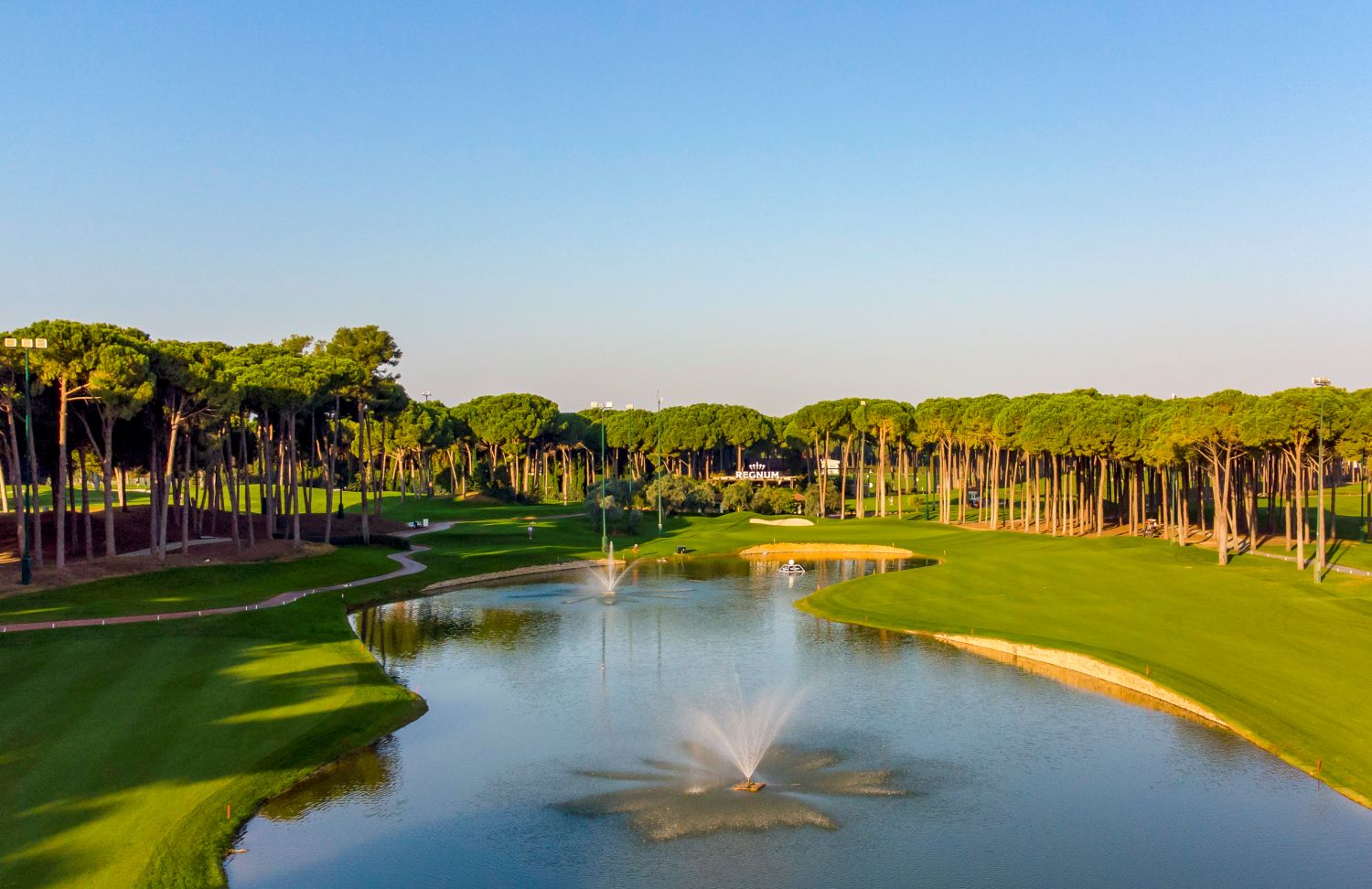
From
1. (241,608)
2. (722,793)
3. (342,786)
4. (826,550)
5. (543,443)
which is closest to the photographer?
(722,793)

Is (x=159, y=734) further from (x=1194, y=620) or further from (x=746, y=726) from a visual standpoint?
(x=1194, y=620)

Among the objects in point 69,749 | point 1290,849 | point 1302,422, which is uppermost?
point 1302,422

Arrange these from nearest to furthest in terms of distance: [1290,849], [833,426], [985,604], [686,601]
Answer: [1290,849]
[985,604]
[686,601]
[833,426]

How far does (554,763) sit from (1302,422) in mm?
57060

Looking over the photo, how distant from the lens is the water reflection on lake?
23.8 metres

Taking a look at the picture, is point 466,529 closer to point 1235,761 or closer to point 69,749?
point 69,749

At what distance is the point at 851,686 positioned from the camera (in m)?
41.2

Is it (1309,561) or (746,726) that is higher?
(1309,561)

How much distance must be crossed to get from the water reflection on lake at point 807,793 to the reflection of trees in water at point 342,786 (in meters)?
0.09

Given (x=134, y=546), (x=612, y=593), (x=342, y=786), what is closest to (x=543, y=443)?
(x=134, y=546)

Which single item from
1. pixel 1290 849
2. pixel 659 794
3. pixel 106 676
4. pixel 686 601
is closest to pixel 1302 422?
pixel 686 601

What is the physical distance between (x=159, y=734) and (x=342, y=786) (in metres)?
6.22

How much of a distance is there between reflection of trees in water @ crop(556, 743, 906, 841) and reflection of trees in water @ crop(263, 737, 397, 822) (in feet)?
19.0

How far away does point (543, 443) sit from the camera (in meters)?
154
